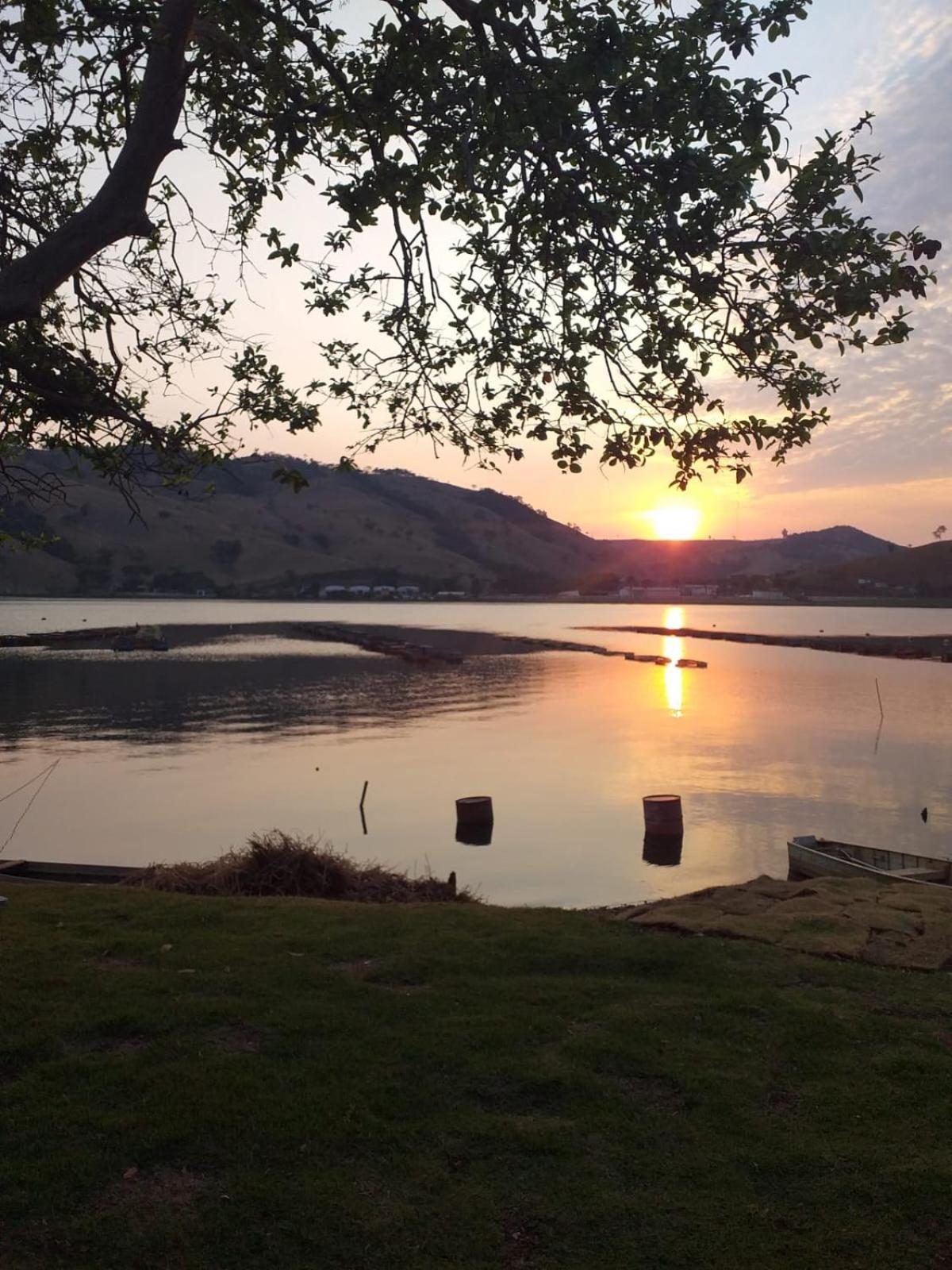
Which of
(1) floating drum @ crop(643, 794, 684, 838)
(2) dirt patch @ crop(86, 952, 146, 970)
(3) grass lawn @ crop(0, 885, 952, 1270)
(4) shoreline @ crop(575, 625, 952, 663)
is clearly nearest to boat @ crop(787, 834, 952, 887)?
(1) floating drum @ crop(643, 794, 684, 838)

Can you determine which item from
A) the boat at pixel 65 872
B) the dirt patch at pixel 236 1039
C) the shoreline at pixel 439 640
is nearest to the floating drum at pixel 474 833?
the boat at pixel 65 872

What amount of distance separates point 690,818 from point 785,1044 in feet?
77.0

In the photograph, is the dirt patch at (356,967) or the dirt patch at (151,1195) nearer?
the dirt patch at (151,1195)

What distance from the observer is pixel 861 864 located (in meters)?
20.2

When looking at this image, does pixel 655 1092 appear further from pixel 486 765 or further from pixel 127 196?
pixel 486 765

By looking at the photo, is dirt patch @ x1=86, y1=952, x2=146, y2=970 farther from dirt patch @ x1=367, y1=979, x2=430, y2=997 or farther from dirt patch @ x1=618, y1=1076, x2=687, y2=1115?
dirt patch @ x1=618, y1=1076, x2=687, y2=1115

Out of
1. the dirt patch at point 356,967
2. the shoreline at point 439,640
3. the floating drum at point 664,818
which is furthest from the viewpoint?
the shoreline at point 439,640

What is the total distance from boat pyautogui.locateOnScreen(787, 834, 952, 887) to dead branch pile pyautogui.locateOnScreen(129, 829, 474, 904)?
7.86m

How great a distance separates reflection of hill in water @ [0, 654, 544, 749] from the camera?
51938 mm

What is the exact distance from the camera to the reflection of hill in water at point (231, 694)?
5194 centimetres

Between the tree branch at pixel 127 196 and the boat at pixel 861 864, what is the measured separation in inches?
621

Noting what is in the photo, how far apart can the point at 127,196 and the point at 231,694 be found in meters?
61.2

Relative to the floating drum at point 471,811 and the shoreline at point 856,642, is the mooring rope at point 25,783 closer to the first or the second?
the floating drum at point 471,811

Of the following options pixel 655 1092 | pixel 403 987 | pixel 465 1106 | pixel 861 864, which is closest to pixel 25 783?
pixel 861 864
